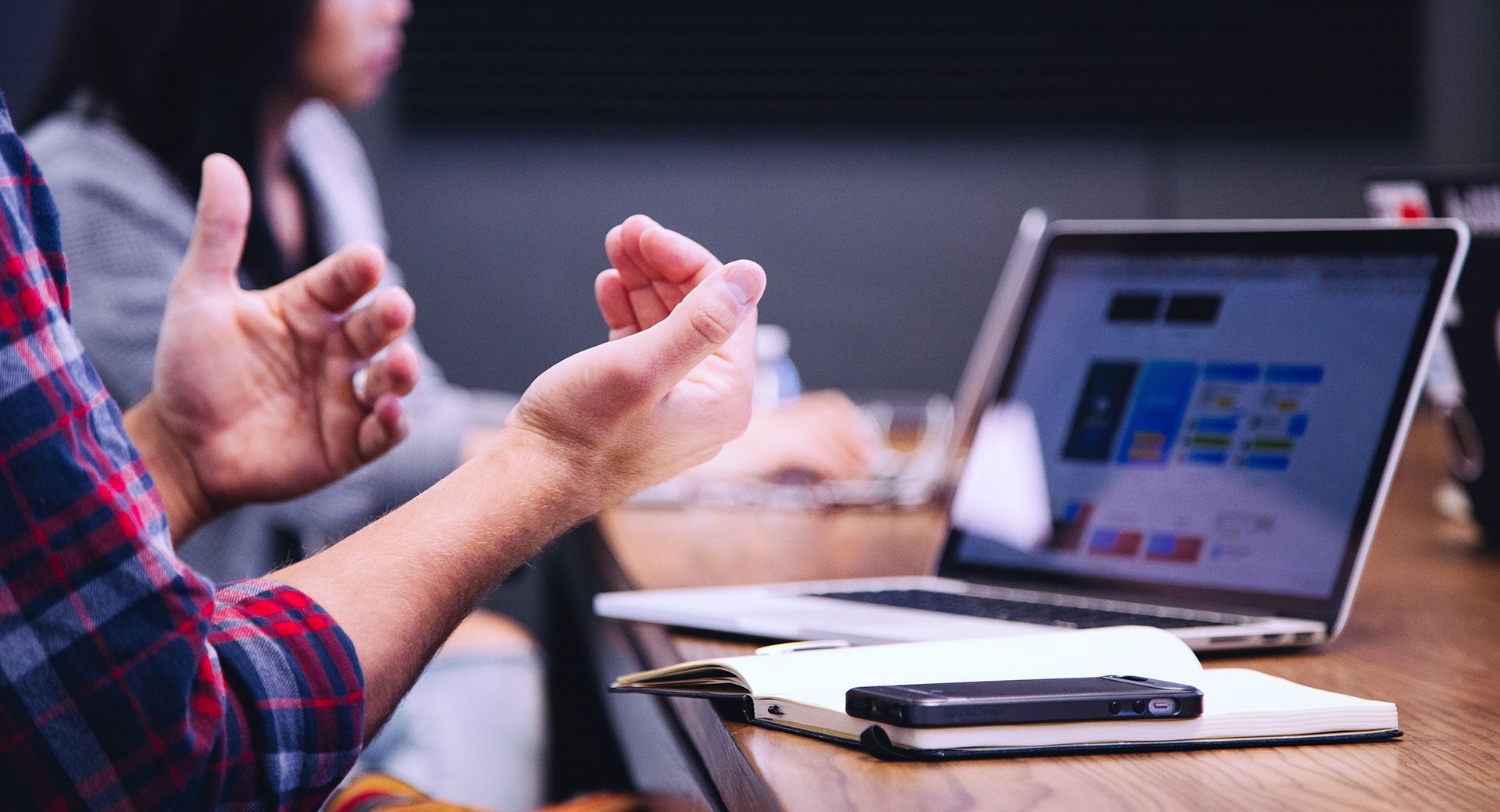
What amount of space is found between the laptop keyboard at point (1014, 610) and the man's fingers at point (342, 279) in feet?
1.45

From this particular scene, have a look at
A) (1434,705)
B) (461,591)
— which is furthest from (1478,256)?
(461,591)

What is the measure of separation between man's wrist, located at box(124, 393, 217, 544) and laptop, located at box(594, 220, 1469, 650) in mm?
379

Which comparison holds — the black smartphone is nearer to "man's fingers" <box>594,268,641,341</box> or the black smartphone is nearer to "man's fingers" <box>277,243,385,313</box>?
"man's fingers" <box>594,268,641,341</box>

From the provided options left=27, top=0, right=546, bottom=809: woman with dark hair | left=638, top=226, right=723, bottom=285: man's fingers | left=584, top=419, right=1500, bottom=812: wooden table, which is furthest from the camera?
left=27, top=0, right=546, bottom=809: woman with dark hair

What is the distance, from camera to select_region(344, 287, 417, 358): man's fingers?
3.45 feet

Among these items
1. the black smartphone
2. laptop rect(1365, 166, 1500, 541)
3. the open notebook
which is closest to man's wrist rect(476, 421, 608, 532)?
the open notebook

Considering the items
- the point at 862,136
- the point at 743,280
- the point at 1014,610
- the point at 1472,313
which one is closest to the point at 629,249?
the point at 743,280

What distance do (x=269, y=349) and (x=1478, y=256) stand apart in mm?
1056

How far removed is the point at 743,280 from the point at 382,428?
17.6 inches

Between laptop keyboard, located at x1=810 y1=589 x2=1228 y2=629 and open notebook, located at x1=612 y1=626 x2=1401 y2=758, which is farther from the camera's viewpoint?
laptop keyboard, located at x1=810 y1=589 x2=1228 y2=629

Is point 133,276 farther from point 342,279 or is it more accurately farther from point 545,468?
point 545,468

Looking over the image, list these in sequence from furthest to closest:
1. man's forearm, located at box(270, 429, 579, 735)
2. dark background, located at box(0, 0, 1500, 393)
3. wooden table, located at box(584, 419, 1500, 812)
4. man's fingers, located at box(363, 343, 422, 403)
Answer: dark background, located at box(0, 0, 1500, 393), man's fingers, located at box(363, 343, 422, 403), man's forearm, located at box(270, 429, 579, 735), wooden table, located at box(584, 419, 1500, 812)

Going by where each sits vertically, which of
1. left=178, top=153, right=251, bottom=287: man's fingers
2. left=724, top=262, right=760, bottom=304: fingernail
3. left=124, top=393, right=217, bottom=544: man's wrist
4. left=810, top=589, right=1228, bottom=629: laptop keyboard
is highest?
left=724, top=262, right=760, bottom=304: fingernail

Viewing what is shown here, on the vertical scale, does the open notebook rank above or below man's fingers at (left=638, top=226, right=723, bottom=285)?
below
